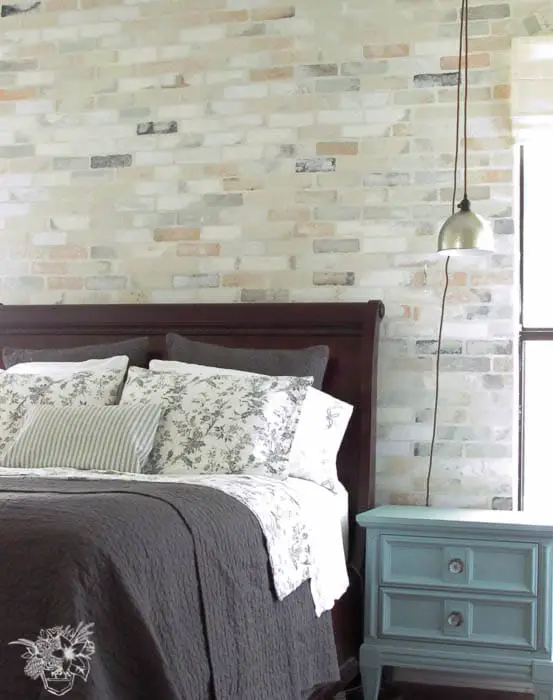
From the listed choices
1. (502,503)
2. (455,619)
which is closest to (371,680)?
(455,619)

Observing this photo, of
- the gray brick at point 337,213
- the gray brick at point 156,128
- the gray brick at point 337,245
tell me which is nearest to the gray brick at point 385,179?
the gray brick at point 337,213

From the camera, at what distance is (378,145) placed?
13.3 ft

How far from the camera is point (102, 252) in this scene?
438cm

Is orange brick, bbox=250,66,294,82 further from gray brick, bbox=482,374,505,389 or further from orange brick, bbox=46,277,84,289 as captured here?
gray brick, bbox=482,374,505,389

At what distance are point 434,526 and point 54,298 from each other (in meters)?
1.96

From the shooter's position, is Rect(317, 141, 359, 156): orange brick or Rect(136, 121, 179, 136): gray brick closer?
Rect(317, 141, 359, 156): orange brick

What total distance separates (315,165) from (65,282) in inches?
46.8

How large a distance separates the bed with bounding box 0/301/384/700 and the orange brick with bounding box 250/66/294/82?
940mm

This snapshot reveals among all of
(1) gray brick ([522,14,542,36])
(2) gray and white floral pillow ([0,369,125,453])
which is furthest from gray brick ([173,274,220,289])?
(1) gray brick ([522,14,542,36])

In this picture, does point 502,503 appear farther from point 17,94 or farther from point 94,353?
point 17,94

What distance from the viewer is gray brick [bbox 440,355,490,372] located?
3.88 metres

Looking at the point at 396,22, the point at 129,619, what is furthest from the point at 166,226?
the point at 129,619

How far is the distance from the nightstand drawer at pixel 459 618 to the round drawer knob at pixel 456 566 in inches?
3.2

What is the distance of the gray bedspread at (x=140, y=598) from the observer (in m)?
1.89
